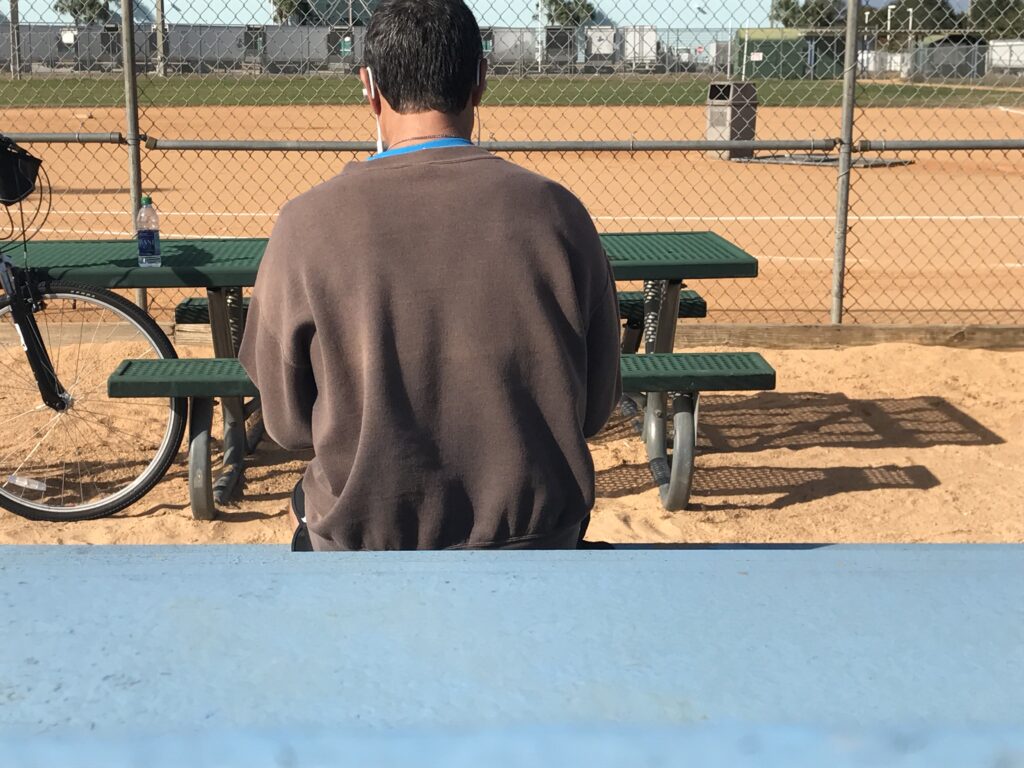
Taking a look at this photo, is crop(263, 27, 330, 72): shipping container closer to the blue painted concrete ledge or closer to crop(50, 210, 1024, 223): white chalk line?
crop(50, 210, 1024, 223): white chalk line

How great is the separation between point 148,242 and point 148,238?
16 millimetres

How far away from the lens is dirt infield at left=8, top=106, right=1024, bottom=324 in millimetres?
8516

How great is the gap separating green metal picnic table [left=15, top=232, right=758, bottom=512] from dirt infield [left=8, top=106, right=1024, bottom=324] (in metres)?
2.72

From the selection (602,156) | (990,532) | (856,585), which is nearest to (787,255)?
(990,532)

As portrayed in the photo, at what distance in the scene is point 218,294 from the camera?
Answer: 5.15m

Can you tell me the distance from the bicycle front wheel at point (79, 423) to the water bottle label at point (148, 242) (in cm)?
23

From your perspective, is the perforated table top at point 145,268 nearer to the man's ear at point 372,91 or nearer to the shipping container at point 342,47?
the man's ear at point 372,91

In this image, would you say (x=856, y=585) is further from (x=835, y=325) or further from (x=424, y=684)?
(x=835, y=325)

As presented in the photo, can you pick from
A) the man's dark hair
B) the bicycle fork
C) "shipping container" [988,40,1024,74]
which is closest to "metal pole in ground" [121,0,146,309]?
the bicycle fork

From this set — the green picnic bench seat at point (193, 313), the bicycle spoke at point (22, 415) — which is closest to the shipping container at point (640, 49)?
the green picnic bench seat at point (193, 313)

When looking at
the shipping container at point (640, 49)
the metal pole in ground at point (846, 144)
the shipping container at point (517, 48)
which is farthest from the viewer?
the shipping container at point (640, 49)

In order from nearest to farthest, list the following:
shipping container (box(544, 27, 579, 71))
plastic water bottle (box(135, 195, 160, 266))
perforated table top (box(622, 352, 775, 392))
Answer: perforated table top (box(622, 352, 775, 392)) < plastic water bottle (box(135, 195, 160, 266)) < shipping container (box(544, 27, 579, 71))

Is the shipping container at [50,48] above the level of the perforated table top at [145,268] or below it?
above

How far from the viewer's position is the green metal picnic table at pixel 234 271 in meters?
4.73
